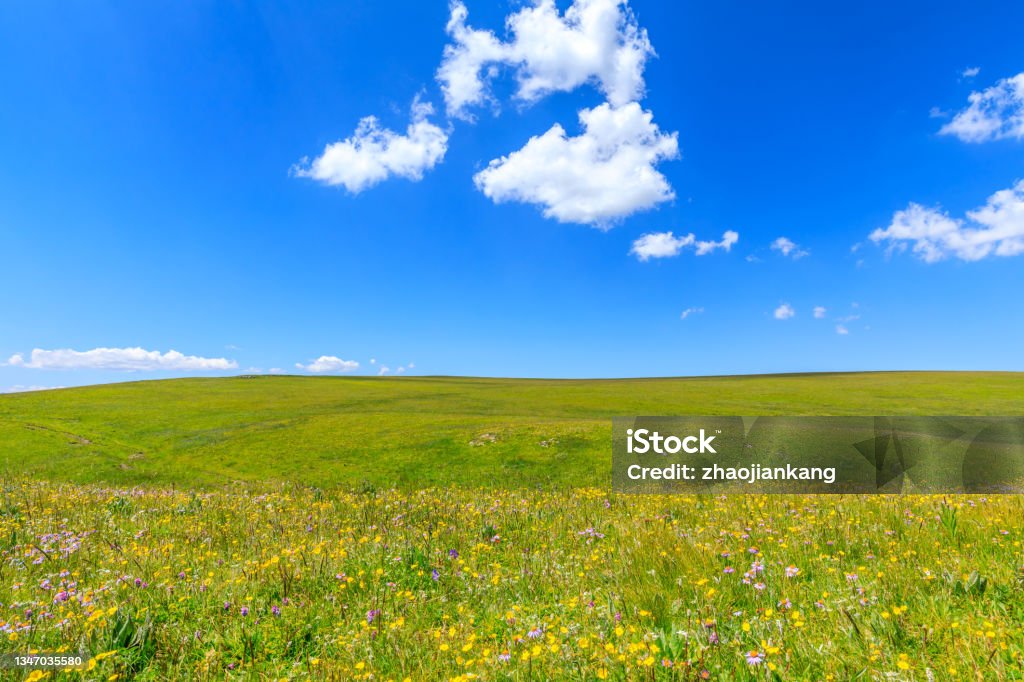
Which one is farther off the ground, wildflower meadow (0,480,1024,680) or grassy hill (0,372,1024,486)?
wildflower meadow (0,480,1024,680)

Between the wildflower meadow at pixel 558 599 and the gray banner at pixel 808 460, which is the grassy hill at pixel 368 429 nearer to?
the gray banner at pixel 808 460

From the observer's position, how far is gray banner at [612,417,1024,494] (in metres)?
19.7

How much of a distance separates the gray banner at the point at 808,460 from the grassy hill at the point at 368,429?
2.78 meters

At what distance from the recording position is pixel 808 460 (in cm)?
2403

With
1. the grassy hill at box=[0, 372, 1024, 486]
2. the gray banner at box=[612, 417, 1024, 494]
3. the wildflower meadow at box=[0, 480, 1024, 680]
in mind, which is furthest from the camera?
the grassy hill at box=[0, 372, 1024, 486]

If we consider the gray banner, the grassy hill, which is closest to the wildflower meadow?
the gray banner

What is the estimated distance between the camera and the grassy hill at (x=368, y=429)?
28750 mm

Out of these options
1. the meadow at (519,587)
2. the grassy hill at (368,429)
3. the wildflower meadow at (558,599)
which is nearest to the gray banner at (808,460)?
the grassy hill at (368,429)

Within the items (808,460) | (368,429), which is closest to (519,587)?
(808,460)

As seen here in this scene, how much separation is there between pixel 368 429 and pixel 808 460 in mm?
32464

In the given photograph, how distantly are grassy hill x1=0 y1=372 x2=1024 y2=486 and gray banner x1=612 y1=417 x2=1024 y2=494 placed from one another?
2780 mm

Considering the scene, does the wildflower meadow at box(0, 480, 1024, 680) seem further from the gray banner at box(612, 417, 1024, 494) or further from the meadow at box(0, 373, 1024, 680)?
the gray banner at box(612, 417, 1024, 494)

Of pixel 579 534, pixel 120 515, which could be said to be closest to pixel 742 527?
pixel 579 534

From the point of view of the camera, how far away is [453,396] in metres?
77.4
